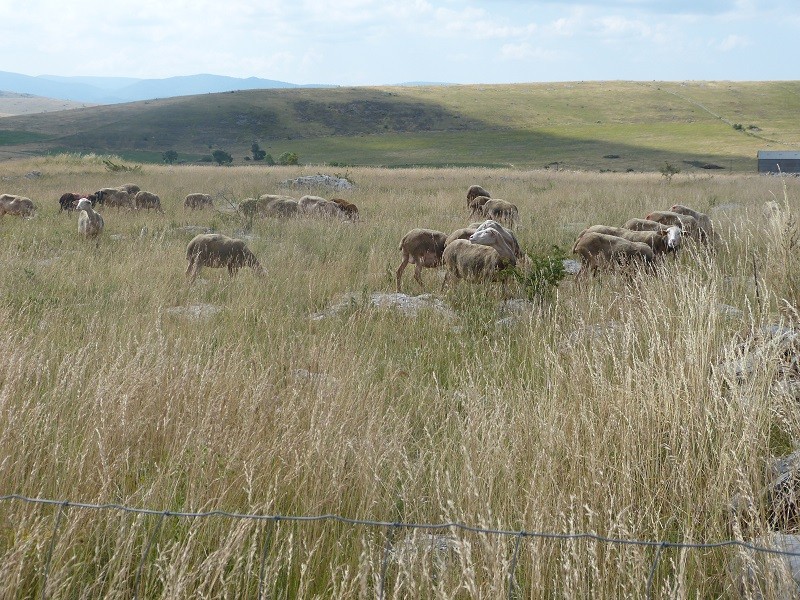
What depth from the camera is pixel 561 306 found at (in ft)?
28.9

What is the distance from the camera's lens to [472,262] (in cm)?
1074

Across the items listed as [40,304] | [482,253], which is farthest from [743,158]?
[40,304]

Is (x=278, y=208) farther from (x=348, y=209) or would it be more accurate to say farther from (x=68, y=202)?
(x=68, y=202)

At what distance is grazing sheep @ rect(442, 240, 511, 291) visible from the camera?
10.4 metres

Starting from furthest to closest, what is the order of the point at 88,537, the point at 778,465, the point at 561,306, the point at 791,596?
the point at 561,306
the point at 778,465
the point at 88,537
the point at 791,596

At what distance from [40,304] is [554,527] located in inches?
280

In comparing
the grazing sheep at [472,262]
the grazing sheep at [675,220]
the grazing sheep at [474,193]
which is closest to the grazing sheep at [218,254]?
the grazing sheep at [472,262]

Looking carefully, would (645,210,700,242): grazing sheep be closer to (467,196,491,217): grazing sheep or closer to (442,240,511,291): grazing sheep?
(467,196,491,217): grazing sheep

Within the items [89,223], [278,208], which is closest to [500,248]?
[89,223]

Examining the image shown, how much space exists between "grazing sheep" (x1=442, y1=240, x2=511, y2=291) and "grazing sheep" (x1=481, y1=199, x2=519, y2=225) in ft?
20.5

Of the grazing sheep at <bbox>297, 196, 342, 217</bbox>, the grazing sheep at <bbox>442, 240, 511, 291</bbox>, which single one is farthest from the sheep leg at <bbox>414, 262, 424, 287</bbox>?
the grazing sheep at <bbox>297, 196, 342, 217</bbox>

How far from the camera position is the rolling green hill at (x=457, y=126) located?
2852 inches

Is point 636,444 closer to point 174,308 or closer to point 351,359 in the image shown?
point 351,359

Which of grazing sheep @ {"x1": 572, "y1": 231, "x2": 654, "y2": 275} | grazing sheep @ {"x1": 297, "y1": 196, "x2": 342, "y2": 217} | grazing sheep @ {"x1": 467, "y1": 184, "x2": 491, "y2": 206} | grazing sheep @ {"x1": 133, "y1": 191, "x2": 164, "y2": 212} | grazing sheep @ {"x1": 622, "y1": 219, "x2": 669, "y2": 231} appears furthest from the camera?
grazing sheep @ {"x1": 467, "y1": 184, "x2": 491, "y2": 206}
